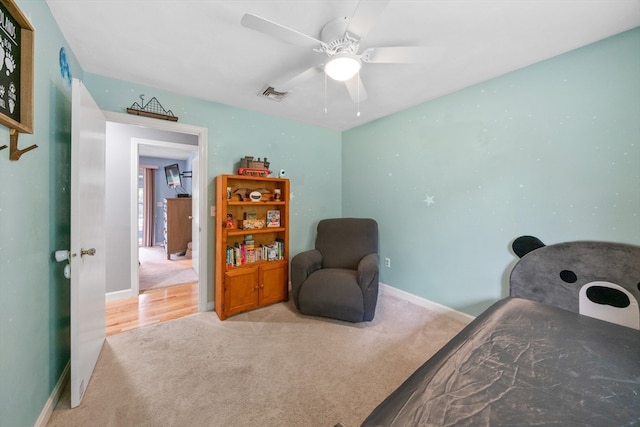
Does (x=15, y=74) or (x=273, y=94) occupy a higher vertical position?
(x=273, y=94)

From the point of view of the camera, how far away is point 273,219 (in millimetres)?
2996

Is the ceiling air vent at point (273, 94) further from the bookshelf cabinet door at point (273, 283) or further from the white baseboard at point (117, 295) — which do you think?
the white baseboard at point (117, 295)

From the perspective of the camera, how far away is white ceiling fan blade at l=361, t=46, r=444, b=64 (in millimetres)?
1363

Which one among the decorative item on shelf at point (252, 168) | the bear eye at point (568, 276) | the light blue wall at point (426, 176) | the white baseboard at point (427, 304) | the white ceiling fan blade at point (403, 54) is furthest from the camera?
the decorative item on shelf at point (252, 168)

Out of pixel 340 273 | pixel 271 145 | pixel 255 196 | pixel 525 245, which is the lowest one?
pixel 340 273

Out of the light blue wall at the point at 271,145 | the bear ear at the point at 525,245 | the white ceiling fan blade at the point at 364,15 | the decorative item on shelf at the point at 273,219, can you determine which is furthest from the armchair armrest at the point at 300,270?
the white ceiling fan blade at the point at 364,15

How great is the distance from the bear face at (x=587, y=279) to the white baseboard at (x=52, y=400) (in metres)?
3.03

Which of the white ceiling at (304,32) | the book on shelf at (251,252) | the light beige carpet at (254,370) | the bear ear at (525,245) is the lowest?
the light beige carpet at (254,370)

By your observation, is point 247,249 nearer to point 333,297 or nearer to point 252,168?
point 252,168

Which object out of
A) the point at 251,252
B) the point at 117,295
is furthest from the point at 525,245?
the point at 117,295

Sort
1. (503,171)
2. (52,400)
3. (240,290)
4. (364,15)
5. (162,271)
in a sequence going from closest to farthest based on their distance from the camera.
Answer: (364,15), (52,400), (503,171), (240,290), (162,271)

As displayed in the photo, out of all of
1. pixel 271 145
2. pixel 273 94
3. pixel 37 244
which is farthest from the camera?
pixel 271 145

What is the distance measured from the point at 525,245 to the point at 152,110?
360 centimetres

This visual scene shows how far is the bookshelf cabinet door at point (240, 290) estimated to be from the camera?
2484 millimetres
